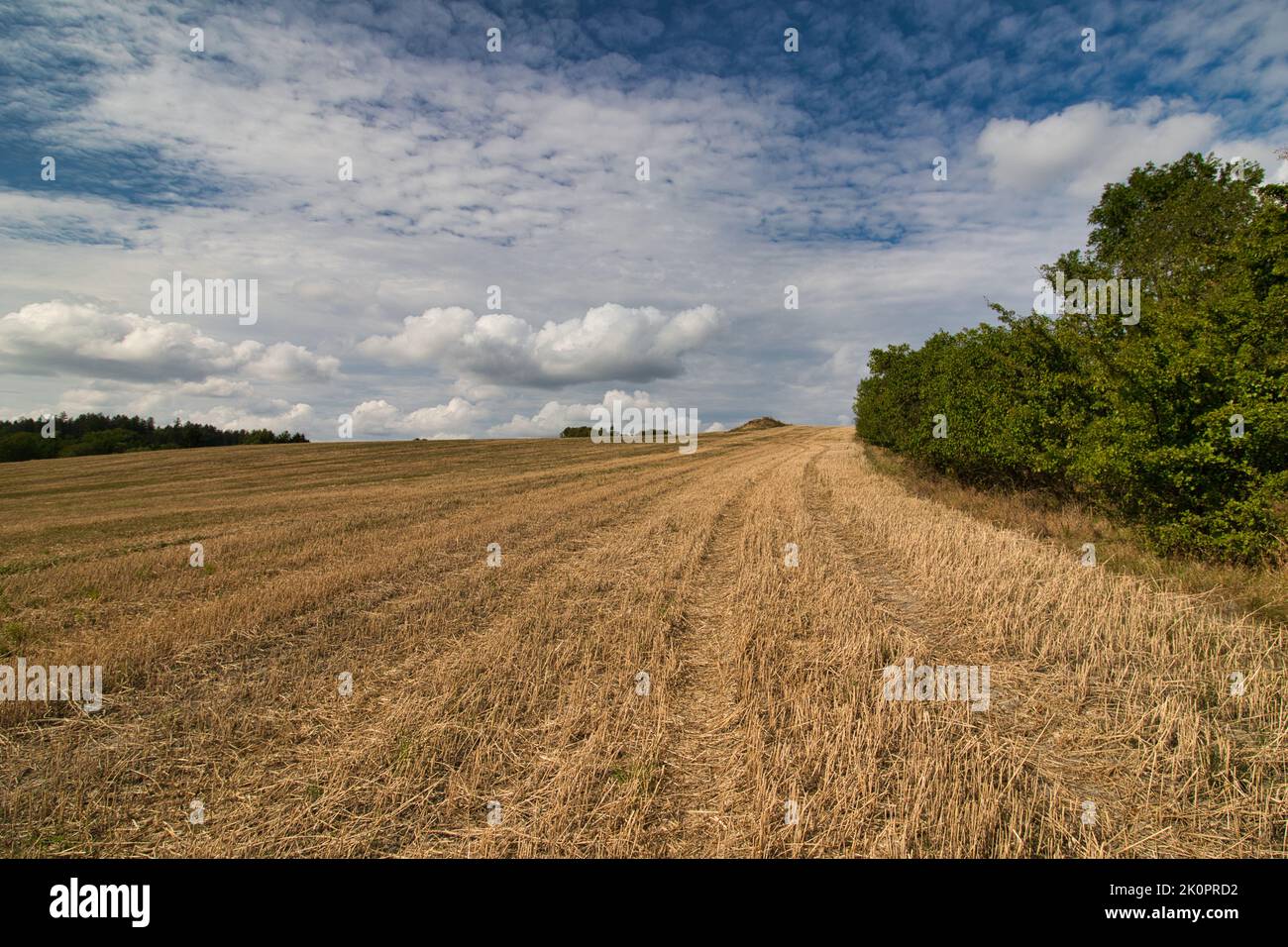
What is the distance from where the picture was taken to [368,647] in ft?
26.2

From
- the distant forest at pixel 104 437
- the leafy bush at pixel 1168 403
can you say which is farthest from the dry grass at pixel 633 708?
the distant forest at pixel 104 437

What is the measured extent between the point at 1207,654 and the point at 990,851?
18.9ft

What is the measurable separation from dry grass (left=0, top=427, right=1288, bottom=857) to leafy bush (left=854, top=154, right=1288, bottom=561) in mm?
2512

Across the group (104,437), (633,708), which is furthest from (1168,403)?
(104,437)

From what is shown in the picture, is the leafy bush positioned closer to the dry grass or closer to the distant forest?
the dry grass

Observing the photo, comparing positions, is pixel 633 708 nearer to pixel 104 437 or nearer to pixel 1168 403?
pixel 1168 403

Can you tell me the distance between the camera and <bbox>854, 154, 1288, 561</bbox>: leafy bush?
948 cm

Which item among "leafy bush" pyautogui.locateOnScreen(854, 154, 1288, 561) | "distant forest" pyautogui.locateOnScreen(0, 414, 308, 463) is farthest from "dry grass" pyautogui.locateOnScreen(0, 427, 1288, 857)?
"distant forest" pyautogui.locateOnScreen(0, 414, 308, 463)

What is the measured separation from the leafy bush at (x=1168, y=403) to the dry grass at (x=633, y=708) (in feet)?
8.24

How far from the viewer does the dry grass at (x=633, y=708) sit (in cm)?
426

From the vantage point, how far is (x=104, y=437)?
73.2 m
